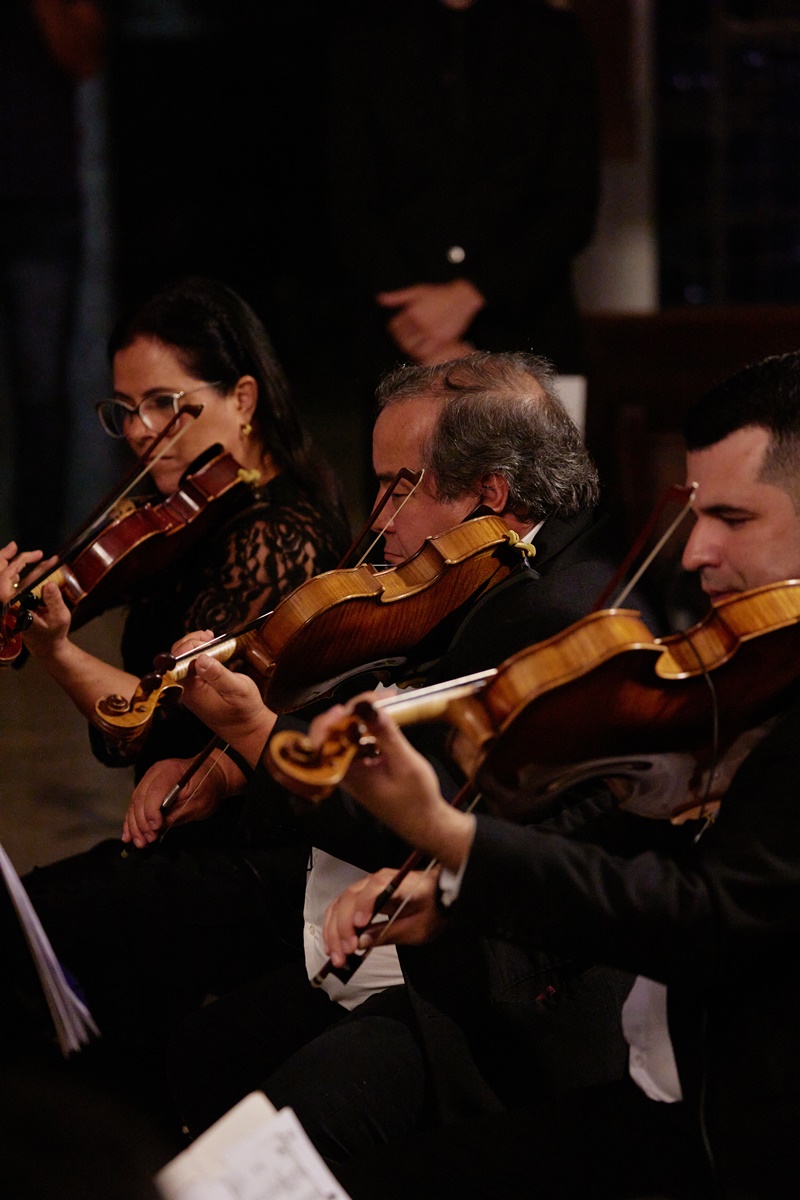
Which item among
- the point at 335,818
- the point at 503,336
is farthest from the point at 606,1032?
the point at 503,336

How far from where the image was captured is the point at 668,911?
1.31 meters

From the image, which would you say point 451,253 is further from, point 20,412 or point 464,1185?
point 464,1185

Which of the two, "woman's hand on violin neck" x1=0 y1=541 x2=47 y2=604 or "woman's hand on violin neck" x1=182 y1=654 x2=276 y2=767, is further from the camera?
"woman's hand on violin neck" x1=0 y1=541 x2=47 y2=604

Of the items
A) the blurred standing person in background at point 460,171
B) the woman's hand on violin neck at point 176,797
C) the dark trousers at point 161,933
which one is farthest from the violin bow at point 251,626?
the blurred standing person in background at point 460,171

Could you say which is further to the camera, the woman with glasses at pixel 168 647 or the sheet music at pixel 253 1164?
the woman with glasses at pixel 168 647

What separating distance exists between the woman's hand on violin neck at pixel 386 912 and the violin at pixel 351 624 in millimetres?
497

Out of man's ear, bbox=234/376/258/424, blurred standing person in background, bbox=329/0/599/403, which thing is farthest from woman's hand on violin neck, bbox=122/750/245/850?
blurred standing person in background, bbox=329/0/599/403

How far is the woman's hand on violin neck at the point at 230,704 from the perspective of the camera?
183 centimetres

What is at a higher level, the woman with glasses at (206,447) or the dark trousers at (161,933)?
the woman with glasses at (206,447)

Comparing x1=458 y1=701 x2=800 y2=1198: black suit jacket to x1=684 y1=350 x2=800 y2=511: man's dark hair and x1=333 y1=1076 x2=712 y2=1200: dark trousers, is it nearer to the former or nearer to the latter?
x1=333 y1=1076 x2=712 y2=1200: dark trousers

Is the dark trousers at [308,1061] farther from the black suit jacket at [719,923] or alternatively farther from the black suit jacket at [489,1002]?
the black suit jacket at [719,923]

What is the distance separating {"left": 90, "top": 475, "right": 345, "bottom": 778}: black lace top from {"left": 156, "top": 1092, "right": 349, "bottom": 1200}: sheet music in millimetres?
1126

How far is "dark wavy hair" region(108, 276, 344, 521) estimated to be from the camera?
2600mm

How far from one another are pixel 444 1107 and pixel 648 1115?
291mm
